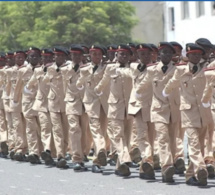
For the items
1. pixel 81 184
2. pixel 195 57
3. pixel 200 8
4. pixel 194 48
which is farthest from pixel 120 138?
pixel 200 8

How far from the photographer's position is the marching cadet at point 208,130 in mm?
13675

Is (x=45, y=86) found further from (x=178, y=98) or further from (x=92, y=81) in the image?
(x=178, y=98)

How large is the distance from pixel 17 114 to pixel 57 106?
2031 millimetres

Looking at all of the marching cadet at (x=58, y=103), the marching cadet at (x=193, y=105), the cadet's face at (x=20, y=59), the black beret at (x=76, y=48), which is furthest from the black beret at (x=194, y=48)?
the cadet's face at (x=20, y=59)

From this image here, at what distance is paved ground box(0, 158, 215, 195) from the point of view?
13188 millimetres

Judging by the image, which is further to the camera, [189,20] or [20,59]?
[189,20]

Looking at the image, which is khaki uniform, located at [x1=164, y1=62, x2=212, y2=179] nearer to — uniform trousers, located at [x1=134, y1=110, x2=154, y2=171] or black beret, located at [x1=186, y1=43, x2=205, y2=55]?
black beret, located at [x1=186, y1=43, x2=205, y2=55]

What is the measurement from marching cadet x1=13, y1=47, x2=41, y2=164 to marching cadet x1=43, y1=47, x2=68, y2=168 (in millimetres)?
700

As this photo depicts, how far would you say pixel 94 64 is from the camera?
52.1 feet

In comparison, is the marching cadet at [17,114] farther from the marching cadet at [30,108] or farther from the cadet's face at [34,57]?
the cadet's face at [34,57]

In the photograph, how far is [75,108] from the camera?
16328mm

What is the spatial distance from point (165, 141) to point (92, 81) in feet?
8.25

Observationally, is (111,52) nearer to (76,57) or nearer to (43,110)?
(76,57)

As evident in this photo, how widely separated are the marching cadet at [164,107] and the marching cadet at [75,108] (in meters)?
2.14
